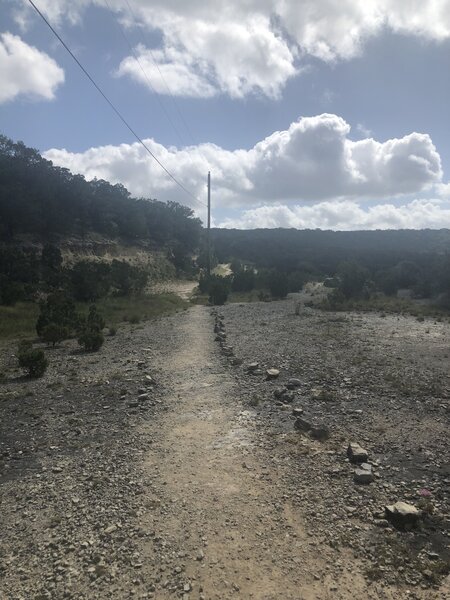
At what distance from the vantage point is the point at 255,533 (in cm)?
665

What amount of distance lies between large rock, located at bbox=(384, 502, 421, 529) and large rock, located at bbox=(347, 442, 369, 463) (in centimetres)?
165

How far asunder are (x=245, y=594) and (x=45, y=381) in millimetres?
12078

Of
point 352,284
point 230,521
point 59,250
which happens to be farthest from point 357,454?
point 59,250

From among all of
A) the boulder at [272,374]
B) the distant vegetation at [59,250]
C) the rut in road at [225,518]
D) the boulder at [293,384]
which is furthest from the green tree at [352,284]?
the rut in road at [225,518]

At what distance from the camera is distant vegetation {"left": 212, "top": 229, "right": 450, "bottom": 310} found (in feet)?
144

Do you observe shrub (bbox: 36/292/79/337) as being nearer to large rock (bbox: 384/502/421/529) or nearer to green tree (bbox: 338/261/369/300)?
large rock (bbox: 384/502/421/529)

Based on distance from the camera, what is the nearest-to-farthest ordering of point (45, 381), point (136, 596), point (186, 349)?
point (136, 596)
point (45, 381)
point (186, 349)

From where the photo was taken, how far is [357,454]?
8688 millimetres

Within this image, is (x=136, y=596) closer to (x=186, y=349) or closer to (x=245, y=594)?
(x=245, y=594)

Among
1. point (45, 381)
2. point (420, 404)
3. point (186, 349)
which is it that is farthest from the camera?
point (186, 349)

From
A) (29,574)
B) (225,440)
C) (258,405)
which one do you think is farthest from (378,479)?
(29,574)

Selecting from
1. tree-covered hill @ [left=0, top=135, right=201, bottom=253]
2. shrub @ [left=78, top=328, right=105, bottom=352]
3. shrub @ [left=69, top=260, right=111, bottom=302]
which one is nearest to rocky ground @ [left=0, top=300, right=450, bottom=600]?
shrub @ [left=78, top=328, right=105, bottom=352]

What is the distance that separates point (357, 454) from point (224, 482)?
2.68m

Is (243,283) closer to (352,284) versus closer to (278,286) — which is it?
(278,286)
